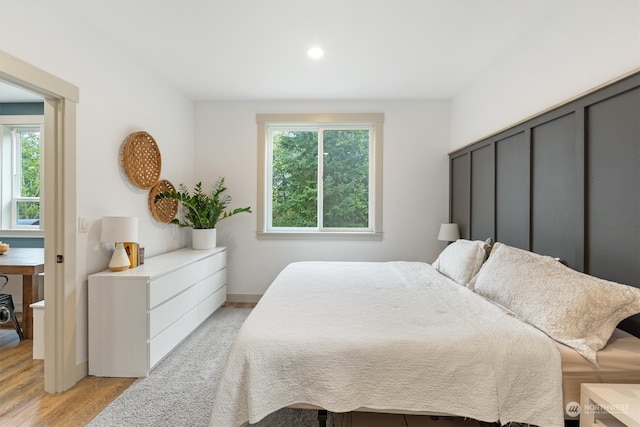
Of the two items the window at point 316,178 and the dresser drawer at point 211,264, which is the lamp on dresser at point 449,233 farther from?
the dresser drawer at point 211,264

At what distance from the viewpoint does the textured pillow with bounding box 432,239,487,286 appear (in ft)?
7.89

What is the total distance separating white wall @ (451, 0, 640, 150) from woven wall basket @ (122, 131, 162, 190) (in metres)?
3.35

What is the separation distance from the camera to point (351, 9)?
6.68 feet

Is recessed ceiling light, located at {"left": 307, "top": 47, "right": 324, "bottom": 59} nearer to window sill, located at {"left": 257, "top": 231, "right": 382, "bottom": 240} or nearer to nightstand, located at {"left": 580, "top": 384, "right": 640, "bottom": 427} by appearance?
window sill, located at {"left": 257, "top": 231, "right": 382, "bottom": 240}

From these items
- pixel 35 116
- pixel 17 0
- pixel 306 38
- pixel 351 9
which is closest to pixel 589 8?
pixel 351 9

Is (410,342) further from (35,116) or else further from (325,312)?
(35,116)

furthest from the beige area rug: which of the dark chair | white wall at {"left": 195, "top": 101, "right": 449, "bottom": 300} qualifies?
the dark chair

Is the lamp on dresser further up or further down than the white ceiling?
further down

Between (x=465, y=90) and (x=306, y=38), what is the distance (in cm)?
→ 202

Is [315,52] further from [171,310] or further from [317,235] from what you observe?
[171,310]

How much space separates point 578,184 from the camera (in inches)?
70.7

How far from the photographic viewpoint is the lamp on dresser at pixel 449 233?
134 inches

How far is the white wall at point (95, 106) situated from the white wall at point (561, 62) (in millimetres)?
3362

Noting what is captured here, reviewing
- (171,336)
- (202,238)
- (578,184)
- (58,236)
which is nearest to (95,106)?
(58,236)
